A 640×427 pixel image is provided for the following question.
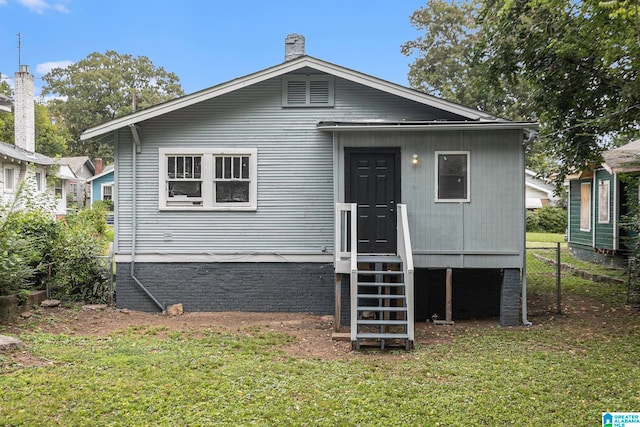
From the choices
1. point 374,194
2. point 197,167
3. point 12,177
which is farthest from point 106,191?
point 374,194

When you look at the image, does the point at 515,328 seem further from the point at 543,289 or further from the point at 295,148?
the point at 295,148

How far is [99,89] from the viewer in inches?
2090

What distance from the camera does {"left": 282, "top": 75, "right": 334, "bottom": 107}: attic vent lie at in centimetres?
991

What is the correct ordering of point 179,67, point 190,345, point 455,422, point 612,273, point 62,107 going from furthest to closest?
1. point 179,67
2. point 62,107
3. point 612,273
4. point 190,345
5. point 455,422

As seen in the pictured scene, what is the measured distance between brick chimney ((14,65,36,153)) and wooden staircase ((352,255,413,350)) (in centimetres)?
1992

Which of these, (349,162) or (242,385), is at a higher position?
(349,162)

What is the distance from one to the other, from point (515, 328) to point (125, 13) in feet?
141

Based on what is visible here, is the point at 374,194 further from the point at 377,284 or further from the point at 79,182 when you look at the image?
the point at 79,182

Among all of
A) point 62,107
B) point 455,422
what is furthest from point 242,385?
point 62,107

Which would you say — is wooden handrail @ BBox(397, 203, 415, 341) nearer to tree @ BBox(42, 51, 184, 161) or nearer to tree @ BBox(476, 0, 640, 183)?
tree @ BBox(476, 0, 640, 183)

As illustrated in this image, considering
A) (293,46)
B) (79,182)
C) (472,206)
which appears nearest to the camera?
(472,206)

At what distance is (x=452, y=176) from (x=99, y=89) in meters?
52.9

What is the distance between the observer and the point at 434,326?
894 centimetres

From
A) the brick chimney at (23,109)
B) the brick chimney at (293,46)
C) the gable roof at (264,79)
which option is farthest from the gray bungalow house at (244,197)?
the brick chimney at (23,109)
